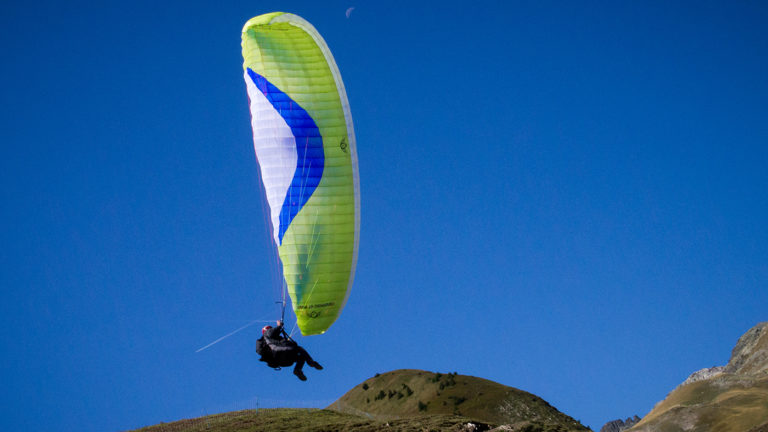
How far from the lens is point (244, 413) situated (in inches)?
1796

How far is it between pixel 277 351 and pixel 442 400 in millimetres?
37234

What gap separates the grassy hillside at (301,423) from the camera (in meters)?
38.9

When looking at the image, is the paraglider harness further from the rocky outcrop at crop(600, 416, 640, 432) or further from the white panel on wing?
the rocky outcrop at crop(600, 416, 640, 432)

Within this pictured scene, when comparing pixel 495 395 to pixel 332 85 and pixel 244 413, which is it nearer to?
pixel 244 413

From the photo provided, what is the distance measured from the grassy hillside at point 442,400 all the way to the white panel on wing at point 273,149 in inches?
1251

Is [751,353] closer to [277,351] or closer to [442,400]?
[442,400]

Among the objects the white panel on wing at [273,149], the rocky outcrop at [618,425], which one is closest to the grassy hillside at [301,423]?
the white panel on wing at [273,149]

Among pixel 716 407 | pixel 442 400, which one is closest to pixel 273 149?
pixel 442 400

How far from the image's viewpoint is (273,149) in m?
30.0

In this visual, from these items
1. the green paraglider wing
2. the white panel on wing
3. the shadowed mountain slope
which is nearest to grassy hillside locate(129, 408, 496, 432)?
the green paraglider wing

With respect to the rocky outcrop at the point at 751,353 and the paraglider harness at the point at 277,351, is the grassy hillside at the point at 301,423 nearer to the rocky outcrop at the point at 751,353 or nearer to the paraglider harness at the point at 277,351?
→ the paraglider harness at the point at 277,351

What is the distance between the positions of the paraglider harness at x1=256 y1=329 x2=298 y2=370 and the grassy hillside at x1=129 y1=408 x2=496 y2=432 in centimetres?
1224

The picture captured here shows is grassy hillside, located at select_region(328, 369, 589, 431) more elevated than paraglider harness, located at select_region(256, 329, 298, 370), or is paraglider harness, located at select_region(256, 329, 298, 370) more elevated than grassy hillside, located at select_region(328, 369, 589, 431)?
grassy hillside, located at select_region(328, 369, 589, 431)

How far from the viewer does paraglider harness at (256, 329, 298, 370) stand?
2722 cm
